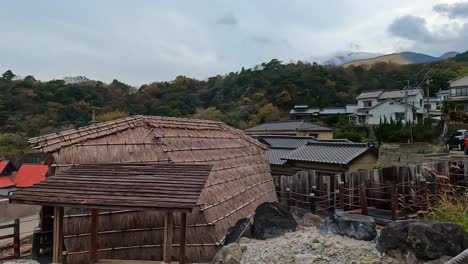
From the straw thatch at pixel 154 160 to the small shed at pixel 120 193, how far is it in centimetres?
59

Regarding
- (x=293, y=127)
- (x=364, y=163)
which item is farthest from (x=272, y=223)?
(x=293, y=127)

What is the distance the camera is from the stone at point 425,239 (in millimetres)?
5871

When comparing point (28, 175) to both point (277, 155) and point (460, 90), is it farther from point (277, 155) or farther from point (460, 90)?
point (460, 90)

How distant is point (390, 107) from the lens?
42156 millimetres

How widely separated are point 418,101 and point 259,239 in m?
44.3

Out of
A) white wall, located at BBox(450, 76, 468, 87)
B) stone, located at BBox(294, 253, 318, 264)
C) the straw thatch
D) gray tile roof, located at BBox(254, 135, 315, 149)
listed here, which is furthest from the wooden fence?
white wall, located at BBox(450, 76, 468, 87)

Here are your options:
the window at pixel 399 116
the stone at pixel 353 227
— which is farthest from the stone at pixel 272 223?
the window at pixel 399 116

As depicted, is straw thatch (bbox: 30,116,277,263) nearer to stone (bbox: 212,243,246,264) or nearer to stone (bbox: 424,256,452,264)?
stone (bbox: 212,243,246,264)

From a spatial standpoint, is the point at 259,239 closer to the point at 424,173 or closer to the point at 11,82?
the point at 424,173

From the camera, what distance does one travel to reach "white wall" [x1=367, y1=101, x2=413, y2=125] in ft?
136

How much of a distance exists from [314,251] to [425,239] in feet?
6.51

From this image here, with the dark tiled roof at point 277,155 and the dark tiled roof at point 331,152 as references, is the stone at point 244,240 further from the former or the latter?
the dark tiled roof at point 277,155

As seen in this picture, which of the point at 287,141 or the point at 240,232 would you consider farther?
the point at 287,141

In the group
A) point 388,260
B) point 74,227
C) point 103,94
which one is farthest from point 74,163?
point 103,94
